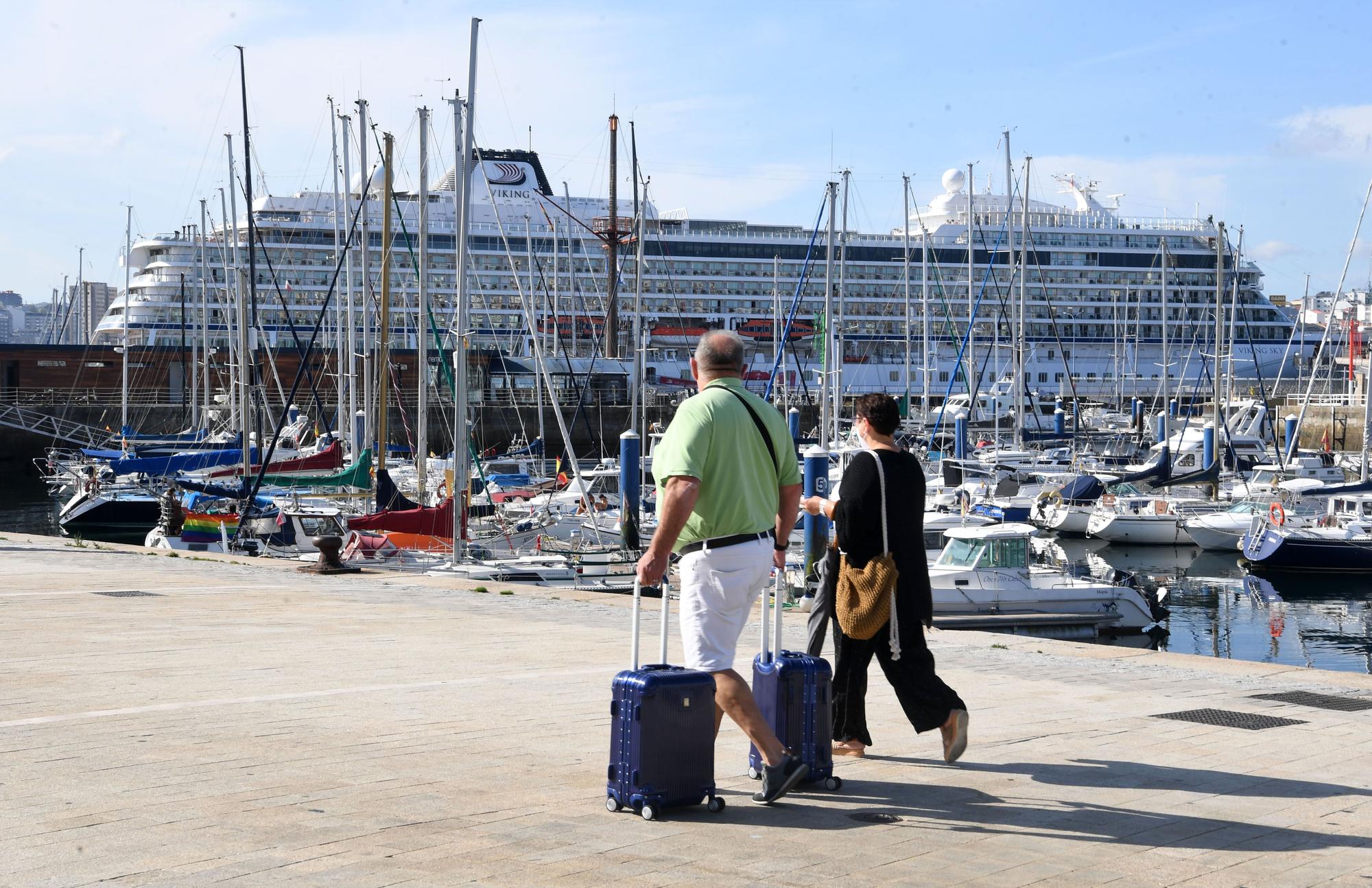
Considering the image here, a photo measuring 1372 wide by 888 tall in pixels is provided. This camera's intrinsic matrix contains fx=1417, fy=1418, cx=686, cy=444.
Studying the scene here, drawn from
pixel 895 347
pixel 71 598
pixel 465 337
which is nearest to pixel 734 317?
pixel 895 347

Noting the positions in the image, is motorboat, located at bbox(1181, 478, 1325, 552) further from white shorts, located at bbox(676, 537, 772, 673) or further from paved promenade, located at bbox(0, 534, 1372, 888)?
white shorts, located at bbox(676, 537, 772, 673)

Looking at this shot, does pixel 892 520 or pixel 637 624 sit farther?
pixel 892 520

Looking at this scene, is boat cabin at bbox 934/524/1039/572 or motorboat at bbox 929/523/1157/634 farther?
boat cabin at bbox 934/524/1039/572

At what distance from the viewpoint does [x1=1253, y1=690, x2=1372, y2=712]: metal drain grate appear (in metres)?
7.52

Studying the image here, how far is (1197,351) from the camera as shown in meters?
83.9

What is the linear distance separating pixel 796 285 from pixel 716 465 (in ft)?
253

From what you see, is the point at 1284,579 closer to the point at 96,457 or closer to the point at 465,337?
the point at 465,337

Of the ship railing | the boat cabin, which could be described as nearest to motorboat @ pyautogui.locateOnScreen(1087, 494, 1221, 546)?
the boat cabin

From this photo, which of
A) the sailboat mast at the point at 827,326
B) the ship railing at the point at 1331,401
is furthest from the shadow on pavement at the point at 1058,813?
the ship railing at the point at 1331,401

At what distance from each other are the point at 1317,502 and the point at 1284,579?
7.66m

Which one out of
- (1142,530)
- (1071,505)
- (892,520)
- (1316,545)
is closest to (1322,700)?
(892,520)

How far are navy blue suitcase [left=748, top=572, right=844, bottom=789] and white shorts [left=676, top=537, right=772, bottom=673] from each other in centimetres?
19

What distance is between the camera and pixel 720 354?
526 cm

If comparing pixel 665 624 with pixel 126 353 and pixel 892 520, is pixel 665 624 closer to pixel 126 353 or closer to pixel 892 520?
pixel 892 520
